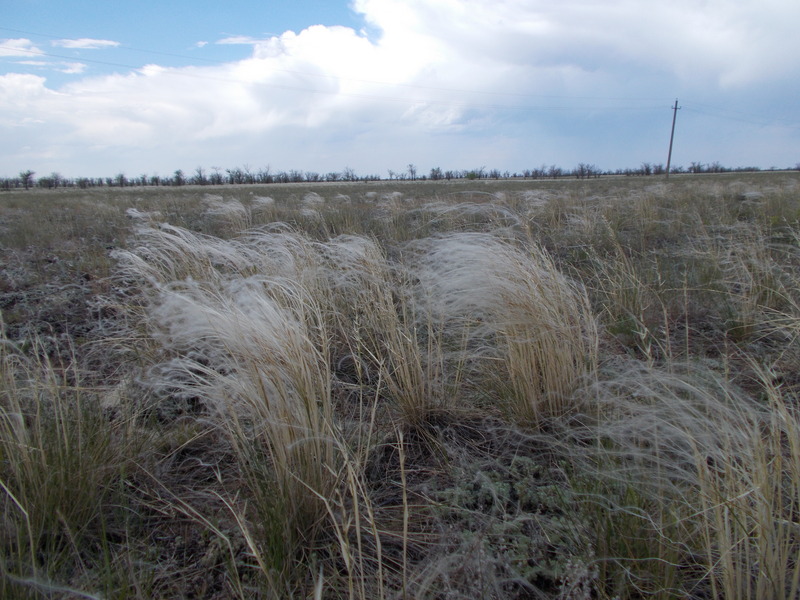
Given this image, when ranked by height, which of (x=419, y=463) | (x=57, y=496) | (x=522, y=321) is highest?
(x=522, y=321)

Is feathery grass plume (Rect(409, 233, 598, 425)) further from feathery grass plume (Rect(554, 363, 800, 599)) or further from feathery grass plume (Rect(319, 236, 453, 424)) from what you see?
Result: feathery grass plume (Rect(554, 363, 800, 599))

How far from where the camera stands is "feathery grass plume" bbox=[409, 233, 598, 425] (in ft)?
6.36

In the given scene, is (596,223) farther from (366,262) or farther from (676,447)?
(676,447)

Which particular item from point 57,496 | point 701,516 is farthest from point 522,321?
point 57,496

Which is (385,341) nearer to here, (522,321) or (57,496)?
(522,321)

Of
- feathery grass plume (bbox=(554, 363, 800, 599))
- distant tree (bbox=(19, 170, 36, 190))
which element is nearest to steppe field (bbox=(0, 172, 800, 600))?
feathery grass plume (bbox=(554, 363, 800, 599))

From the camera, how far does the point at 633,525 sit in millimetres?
1205

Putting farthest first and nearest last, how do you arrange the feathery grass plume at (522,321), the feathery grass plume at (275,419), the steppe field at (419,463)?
the feathery grass plume at (522,321) → the feathery grass plume at (275,419) → the steppe field at (419,463)

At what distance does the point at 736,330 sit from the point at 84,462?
345 centimetres

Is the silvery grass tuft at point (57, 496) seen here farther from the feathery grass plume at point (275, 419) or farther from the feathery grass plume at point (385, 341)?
the feathery grass plume at point (385, 341)

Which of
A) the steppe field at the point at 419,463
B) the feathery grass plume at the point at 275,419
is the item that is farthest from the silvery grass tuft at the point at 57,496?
the feathery grass plume at the point at 275,419

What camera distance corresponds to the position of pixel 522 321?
202 centimetres

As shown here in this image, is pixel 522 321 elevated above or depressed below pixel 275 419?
above

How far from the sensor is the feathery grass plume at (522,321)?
1.94 meters
